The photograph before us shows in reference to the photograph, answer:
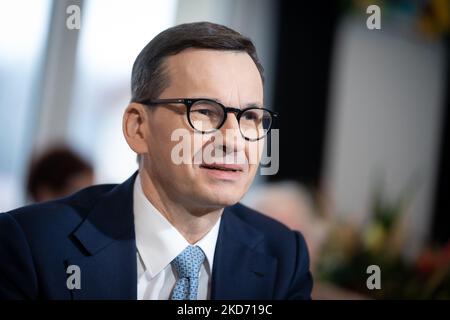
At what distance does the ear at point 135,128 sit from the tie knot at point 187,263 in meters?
0.17

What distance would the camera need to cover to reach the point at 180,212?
0.85m

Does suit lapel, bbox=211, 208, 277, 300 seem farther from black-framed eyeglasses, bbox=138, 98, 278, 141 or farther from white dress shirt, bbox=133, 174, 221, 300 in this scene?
black-framed eyeglasses, bbox=138, 98, 278, 141

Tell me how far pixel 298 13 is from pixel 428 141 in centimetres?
166

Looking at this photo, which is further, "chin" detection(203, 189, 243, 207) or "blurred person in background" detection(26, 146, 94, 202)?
"blurred person in background" detection(26, 146, 94, 202)

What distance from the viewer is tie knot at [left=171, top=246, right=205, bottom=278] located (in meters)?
0.85

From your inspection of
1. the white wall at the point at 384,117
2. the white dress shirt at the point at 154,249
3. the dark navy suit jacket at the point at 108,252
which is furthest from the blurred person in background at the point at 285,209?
the white wall at the point at 384,117

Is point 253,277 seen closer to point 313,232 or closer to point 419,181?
point 313,232

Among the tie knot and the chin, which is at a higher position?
the chin

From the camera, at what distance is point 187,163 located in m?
0.79

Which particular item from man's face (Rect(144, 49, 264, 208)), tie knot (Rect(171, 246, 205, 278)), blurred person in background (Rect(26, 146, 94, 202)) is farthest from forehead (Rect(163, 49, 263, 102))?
blurred person in background (Rect(26, 146, 94, 202))

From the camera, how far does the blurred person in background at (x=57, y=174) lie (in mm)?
1285

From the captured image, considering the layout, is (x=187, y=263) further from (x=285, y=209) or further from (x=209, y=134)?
(x=285, y=209)

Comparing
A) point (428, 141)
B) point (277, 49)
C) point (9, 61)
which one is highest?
point (277, 49)

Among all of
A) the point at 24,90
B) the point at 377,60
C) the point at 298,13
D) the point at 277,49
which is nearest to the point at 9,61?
the point at 24,90
